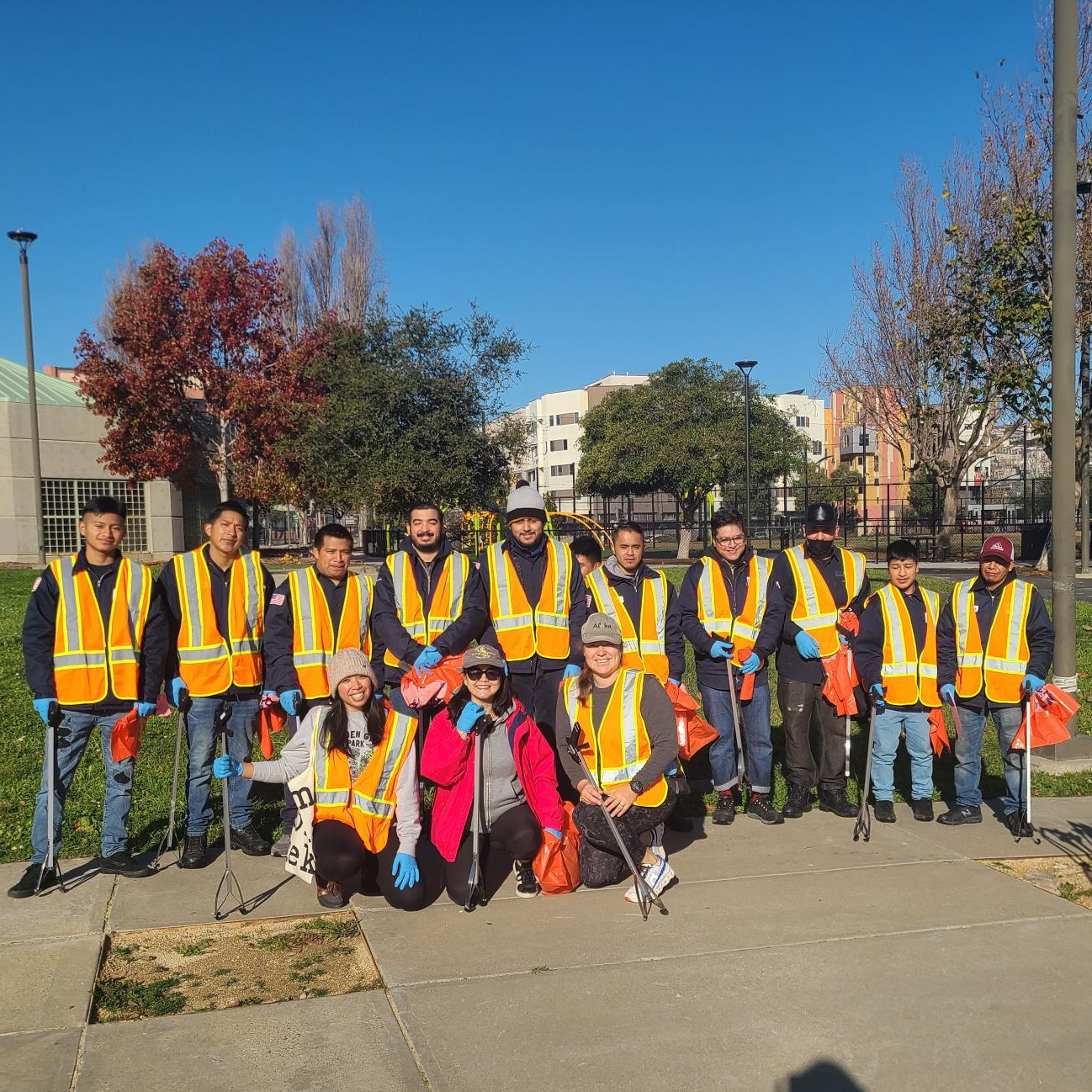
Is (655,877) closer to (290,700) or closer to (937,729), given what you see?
(290,700)

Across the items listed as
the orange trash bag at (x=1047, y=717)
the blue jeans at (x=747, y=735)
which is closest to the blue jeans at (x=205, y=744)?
the blue jeans at (x=747, y=735)

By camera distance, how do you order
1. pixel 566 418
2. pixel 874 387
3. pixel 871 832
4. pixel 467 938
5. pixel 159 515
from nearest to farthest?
pixel 467 938, pixel 871 832, pixel 874 387, pixel 159 515, pixel 566 418

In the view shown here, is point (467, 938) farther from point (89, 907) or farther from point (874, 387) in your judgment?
point (874, 387)

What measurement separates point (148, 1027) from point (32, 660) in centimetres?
225

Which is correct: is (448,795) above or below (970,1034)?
above

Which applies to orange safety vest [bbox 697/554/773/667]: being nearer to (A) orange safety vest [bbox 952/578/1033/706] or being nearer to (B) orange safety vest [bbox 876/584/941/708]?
(B) orange safety vest [bbox 876/584/941/708]

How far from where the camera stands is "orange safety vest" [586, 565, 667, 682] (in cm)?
652

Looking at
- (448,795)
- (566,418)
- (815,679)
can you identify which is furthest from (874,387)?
(566,418)

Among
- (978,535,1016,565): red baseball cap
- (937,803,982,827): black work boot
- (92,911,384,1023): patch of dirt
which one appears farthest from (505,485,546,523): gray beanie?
(937,803,982,827): black work boot

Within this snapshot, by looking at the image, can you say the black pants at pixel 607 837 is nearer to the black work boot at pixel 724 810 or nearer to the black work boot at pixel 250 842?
the black work boot at pixel 724 810

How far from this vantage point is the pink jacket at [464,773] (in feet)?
17.2

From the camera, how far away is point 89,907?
5148 millimetres

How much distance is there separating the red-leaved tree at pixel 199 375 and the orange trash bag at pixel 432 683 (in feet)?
81.0

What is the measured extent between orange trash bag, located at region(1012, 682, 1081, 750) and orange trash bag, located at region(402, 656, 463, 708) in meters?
3.27
